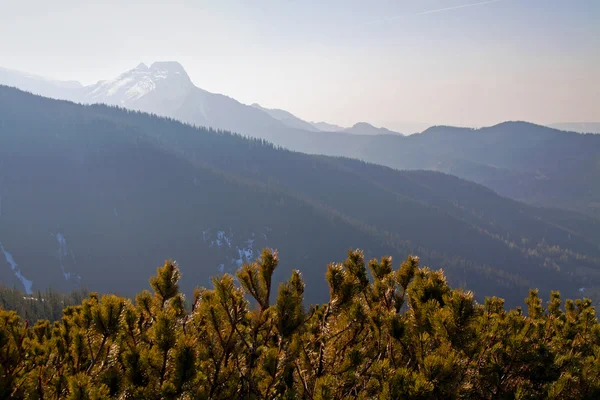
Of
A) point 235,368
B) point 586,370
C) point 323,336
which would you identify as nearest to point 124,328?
point 235,368

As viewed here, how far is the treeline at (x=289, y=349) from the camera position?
297 cm

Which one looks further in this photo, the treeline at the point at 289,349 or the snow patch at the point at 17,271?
the snow patch at the point at 17,271

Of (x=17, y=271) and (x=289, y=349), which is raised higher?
(x=289, y=349)

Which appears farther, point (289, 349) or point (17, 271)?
point (17, 271)

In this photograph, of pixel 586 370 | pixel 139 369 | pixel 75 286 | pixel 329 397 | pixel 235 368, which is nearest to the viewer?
pixel 329 397

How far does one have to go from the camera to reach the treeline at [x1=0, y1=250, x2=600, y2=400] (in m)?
2.97

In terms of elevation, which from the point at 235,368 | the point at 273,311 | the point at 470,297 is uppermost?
the point at 470,297

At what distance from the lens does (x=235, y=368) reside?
146 inches

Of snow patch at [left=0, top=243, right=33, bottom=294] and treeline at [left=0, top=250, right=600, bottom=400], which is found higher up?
treeline at [left=0, top=250, right=600, bottom=400]

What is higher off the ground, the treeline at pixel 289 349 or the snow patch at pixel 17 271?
the treeline at pixel 289 349

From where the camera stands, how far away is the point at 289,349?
4043 millimetres

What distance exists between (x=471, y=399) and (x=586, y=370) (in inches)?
55.5

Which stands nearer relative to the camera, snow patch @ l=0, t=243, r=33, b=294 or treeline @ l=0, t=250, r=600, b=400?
treeline @ l=0, t=250, r=600, b=400

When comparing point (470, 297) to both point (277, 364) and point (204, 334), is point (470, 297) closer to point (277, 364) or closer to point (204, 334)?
point (277, 364)
